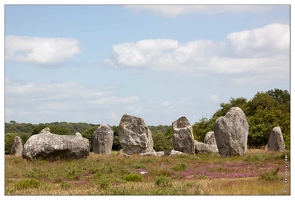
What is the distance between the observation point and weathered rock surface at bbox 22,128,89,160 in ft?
101

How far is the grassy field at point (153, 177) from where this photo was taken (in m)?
17.3

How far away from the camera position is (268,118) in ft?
188

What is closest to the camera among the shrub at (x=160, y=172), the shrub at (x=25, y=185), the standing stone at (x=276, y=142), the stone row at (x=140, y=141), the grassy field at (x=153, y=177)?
the grassy field at (x=153, y=177)

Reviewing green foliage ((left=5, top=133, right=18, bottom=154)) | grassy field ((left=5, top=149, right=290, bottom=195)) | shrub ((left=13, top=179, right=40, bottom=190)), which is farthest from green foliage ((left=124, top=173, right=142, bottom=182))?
green foliage ((left=5, top=133, right=18, bottom=154))

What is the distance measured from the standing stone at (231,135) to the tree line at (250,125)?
49.3 ft

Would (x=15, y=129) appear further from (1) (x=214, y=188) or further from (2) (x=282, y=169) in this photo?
(1) (x=214, y=188)

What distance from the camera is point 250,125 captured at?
2184 inches

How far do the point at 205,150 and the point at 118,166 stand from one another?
1332 cm

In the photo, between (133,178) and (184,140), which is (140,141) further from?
(133,178)

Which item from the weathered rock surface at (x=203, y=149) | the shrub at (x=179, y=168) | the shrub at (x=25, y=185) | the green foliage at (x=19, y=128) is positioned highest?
the green foliage at (x=19, y=128)

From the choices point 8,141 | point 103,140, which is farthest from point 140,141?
point 8,141

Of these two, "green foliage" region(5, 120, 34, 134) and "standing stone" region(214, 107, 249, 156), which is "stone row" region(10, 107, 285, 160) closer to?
"standing stone" region(214, 107, 249, 156)

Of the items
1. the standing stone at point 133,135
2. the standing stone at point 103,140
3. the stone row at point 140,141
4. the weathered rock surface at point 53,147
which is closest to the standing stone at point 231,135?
the stone row at point 140,141

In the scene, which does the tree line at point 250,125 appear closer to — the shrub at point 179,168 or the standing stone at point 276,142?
the standing stone at point 276,142
